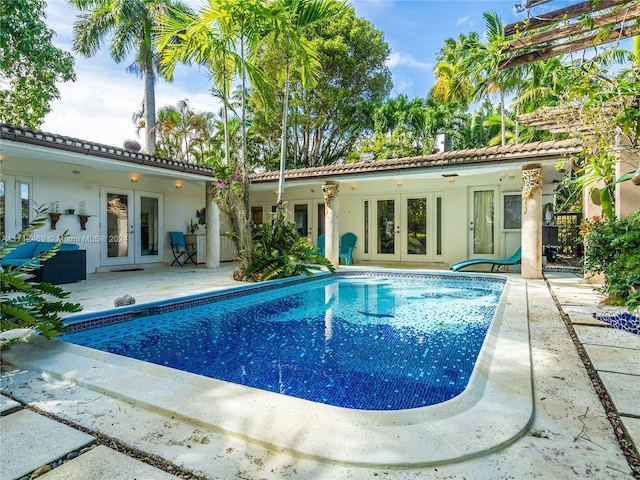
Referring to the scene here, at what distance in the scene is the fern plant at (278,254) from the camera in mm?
8523

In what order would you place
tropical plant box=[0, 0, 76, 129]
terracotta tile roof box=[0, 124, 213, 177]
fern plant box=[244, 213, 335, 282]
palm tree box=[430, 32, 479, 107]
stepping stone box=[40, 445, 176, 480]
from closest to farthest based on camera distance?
stepping stone box=[40, 445, 176, 480] → terracotta tile roof box=[0, 124, 213, 177] → fern plant box=[244, 213, 335, 282] → tropical plant box=[0, 0, 76, 129] → palm tree box=[430, 32, 479, 107]

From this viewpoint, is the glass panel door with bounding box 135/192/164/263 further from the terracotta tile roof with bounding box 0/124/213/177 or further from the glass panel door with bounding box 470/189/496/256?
the glass panel door with bounding box 470/189/496/256

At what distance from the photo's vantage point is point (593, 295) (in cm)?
600

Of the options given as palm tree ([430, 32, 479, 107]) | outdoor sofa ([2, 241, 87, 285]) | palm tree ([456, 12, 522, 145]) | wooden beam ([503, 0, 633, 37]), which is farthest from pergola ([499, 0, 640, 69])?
palm tree ([430, 32, 479, 107])

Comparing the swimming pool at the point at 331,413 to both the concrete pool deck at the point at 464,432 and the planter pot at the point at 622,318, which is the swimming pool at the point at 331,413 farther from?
the planter pot at the point at 622,318

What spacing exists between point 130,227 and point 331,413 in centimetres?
1089

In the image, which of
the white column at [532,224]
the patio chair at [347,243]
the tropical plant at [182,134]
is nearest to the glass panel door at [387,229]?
the patio chair at [347,243]

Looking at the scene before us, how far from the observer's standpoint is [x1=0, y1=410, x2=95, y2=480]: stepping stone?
66.2 inches

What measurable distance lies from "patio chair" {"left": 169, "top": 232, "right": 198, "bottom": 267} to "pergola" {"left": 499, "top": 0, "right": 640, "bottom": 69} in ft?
35.4

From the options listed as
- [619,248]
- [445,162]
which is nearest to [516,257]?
[445,162]

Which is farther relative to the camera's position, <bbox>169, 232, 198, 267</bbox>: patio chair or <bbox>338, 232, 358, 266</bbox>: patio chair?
<bbox>338, 232, 358, 266</bbox>: patio chair

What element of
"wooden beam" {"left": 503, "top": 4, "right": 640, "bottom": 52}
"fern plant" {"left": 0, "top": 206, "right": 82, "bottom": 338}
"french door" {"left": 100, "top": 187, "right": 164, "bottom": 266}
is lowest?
"fern plant" {"left": 0, "top": 206, "right": 82, "bottom": 338}

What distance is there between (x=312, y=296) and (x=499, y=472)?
598 centimetres

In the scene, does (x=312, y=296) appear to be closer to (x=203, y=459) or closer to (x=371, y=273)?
(x=371, y=273)
